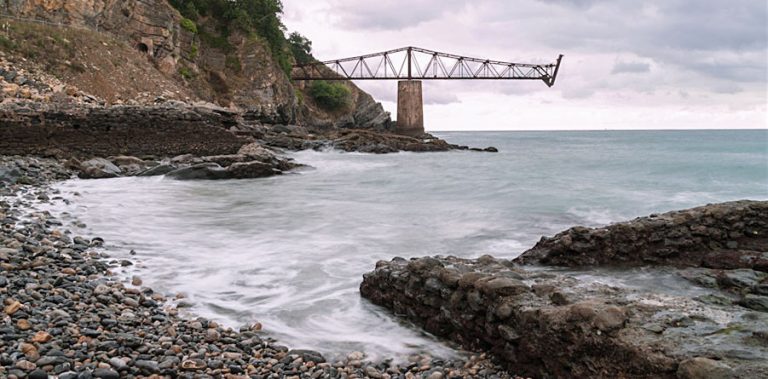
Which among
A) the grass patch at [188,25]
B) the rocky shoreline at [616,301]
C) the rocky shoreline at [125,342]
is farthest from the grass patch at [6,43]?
the rocky shoreline at [616,301]

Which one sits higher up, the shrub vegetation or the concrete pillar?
the shrub vegetation

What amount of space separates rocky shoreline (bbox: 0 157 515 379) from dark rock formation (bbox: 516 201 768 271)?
288cm

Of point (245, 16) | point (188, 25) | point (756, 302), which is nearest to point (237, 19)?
point (245, 16)

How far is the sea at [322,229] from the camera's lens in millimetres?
5105

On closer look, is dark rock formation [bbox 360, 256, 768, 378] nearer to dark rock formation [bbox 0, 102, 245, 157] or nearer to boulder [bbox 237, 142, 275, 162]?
boulder [bbox 237, 142, 275, 162]

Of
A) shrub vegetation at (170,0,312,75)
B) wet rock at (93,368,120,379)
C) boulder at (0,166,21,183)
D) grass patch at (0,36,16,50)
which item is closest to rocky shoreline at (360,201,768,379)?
wet rock at (93,368,120,379)

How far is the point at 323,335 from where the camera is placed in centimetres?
470

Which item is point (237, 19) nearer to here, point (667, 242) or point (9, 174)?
point (9, 174)

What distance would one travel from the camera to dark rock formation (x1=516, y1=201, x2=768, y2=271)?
646 cm

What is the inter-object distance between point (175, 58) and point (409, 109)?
2250 cm

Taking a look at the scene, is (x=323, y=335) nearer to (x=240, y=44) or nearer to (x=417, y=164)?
(x=417, y=164)

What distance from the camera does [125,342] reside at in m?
3.87

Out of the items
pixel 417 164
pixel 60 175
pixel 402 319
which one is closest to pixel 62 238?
pixel 402 319

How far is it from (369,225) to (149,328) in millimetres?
6198
